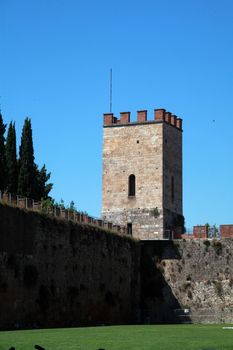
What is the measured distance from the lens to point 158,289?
48125 mm

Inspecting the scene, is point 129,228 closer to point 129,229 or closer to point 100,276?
point 129,229

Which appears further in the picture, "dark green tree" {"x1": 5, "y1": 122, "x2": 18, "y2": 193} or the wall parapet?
"dark green tree" {"x1": 5, "y1": 122, "x2": 18, "y2": 193}

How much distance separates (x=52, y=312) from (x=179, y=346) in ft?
53.3

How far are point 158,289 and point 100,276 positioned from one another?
5.54 metres

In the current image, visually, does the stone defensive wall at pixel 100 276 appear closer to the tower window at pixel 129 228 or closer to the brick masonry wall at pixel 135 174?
the tower window at pixel 129 228

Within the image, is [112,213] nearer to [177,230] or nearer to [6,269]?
[177,230]

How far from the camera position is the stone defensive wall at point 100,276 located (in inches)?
1419

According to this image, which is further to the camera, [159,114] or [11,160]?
[159,114]

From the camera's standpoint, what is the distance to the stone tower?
2018 inches

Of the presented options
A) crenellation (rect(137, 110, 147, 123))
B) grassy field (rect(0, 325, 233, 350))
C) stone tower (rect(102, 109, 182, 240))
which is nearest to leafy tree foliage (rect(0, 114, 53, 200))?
stone tower (rect(102, 109, 182, 240))

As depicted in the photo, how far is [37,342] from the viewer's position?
24.4 metres

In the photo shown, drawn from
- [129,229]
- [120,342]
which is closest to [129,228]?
[129,229]

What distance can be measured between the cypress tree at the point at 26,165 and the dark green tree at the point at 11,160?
1.39 feet

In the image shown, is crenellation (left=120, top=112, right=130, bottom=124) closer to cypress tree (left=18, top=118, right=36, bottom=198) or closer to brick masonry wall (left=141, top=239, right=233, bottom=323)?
cypress tree (left=18, top=118, right=36, bottom=198)
